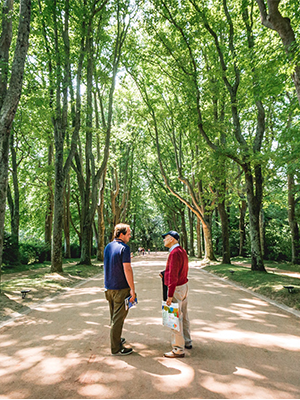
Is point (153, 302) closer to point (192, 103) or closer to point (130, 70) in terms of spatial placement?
point (192, 103)

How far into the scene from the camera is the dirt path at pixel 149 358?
3.17m

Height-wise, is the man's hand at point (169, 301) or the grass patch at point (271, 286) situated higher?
the man's hand at point (169, 301)

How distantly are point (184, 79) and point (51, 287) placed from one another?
11.7 metres

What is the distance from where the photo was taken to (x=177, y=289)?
170 inches

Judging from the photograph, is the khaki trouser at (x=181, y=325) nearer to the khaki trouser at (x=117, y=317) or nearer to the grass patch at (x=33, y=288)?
the khaki trouser at (x=117, y=317)

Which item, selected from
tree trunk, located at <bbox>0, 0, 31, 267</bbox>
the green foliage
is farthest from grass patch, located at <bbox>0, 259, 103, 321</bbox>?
the green foliage

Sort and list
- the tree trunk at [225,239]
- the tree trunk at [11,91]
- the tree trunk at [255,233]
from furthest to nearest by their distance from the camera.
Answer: the tree trunk at [225,239], the tree trunk at [255,233], the tree trunk at [11,91]

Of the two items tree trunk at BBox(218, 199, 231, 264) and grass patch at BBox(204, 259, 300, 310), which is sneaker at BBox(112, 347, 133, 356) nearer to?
grass patch at BBox(204, 259, 300, 310)

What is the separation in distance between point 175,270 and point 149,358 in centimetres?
128

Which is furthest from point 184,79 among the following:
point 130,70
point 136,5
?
point 130,70

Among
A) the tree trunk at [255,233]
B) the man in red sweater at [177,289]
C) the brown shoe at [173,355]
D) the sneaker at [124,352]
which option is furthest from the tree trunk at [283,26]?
the tree trunk at [255,233]

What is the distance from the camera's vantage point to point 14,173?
18672mm

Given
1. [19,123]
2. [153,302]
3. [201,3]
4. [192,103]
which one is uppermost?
[201,3]

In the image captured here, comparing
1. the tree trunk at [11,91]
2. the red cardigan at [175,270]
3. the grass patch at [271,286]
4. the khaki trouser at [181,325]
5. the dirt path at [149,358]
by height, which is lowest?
the grass patch at [271,286]
